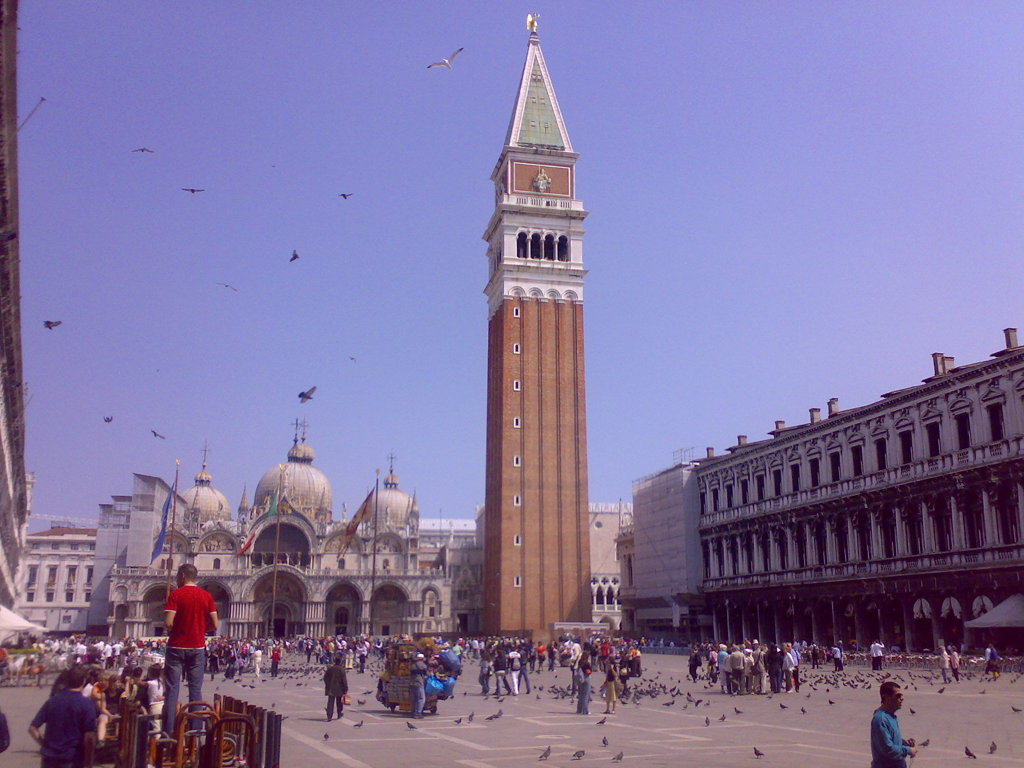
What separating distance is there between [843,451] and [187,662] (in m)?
37.3

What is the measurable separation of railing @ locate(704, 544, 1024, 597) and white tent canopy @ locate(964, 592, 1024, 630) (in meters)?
1.43

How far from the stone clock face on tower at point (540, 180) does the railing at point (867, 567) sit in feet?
100

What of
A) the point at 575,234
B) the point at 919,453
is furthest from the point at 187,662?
the point at 575,234

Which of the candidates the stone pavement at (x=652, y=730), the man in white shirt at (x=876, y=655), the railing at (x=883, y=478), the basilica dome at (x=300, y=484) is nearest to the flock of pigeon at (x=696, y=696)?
the stone pavement at (x=652, y=730)

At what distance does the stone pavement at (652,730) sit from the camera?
13000 mm

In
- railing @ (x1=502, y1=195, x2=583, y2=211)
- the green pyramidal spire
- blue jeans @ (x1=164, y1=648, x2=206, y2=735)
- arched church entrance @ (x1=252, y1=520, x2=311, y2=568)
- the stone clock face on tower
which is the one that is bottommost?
blue jeans @ (x1=164, y1=648, x2=206, y2=735)

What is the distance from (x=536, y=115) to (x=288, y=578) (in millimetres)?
41016

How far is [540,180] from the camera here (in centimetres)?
6856

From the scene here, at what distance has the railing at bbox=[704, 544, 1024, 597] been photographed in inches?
1286

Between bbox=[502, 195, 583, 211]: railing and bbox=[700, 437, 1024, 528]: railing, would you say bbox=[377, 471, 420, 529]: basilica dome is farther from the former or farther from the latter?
bbox=[700, 437, 1024, 528]: railing

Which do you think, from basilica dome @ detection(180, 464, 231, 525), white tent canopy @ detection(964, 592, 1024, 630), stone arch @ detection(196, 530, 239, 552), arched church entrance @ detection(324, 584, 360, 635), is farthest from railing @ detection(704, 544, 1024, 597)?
basilica dome @ detection(180, 464, 231, 525)

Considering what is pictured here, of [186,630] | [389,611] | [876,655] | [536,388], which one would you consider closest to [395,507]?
[389,611]

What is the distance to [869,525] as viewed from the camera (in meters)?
40.1

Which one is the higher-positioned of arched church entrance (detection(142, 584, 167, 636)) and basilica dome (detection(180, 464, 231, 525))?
basilica dome (detection(180, 464, 231, 525))
